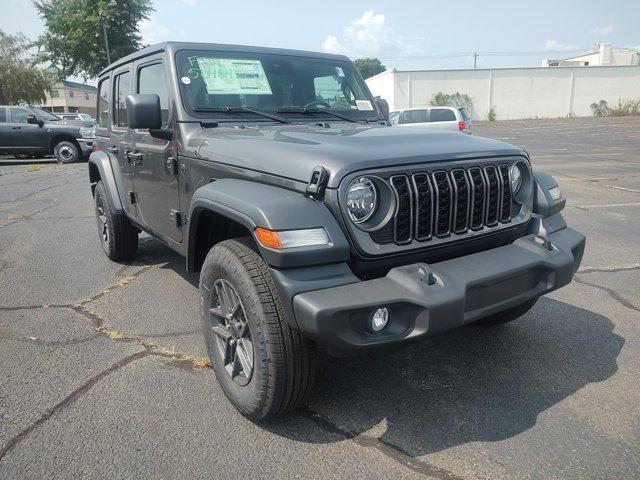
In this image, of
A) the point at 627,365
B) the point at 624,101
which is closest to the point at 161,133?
the point at 627,365

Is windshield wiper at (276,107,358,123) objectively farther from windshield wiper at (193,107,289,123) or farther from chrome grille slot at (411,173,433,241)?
chrome grille slot at (411,173,433,241)

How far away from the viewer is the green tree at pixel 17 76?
1591 inches

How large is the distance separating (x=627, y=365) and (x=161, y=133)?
10.6ft

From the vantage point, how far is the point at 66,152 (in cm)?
1576

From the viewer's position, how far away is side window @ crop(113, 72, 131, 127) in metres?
4.21

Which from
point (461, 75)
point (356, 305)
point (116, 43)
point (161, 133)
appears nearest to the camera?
point (356, 305)

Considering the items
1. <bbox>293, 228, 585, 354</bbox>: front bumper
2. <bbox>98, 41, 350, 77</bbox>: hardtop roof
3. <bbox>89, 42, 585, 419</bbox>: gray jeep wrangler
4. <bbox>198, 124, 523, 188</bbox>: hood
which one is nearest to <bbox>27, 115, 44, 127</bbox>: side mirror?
<bbox>98, 41, 350, 77</bbox>: hardtop roof

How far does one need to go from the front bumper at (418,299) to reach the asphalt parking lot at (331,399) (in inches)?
23.2

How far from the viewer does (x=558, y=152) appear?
1634cm

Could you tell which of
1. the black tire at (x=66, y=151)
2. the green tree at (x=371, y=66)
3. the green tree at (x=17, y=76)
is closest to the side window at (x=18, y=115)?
the black tire at (x=66, y=151)

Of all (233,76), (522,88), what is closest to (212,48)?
(233,76)

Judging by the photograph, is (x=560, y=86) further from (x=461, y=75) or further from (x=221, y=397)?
(x=221, y=397)

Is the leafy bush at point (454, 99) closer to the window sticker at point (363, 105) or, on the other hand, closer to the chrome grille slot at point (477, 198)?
the window sticker at point (363, 105)

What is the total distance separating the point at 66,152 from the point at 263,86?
14529 mm
